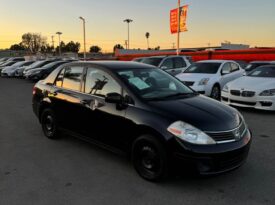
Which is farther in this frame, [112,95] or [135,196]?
[112,95]

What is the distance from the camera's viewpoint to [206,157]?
3.46 m

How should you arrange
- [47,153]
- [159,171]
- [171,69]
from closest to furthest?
1. [159,171]
2. [47,153]
3. [171,69]

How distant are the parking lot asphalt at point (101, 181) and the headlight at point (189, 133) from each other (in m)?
0.46

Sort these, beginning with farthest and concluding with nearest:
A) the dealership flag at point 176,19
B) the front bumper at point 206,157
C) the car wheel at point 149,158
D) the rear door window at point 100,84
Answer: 1. the dealership flag at point 176,19
2. the rear door window at point 100,84
3. the car wheel at point 149,158
4. the front bumper at point 206,157

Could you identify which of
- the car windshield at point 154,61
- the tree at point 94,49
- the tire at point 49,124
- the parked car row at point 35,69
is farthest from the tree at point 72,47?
the tire at point 49,124

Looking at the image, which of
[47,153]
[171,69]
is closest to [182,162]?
[47,153]

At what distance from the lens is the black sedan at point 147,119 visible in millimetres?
3547

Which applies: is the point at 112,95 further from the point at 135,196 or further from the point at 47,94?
the point at 47,94

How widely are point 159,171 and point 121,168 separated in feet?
2.78

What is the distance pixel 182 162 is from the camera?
138 inches

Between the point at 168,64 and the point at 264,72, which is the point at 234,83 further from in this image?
the point at 168,64

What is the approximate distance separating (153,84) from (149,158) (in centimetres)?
131

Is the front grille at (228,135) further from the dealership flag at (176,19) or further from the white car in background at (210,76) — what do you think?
the dealership flag at (176,19)

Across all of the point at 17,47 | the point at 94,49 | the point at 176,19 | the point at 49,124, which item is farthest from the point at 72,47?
the point at 49,124
